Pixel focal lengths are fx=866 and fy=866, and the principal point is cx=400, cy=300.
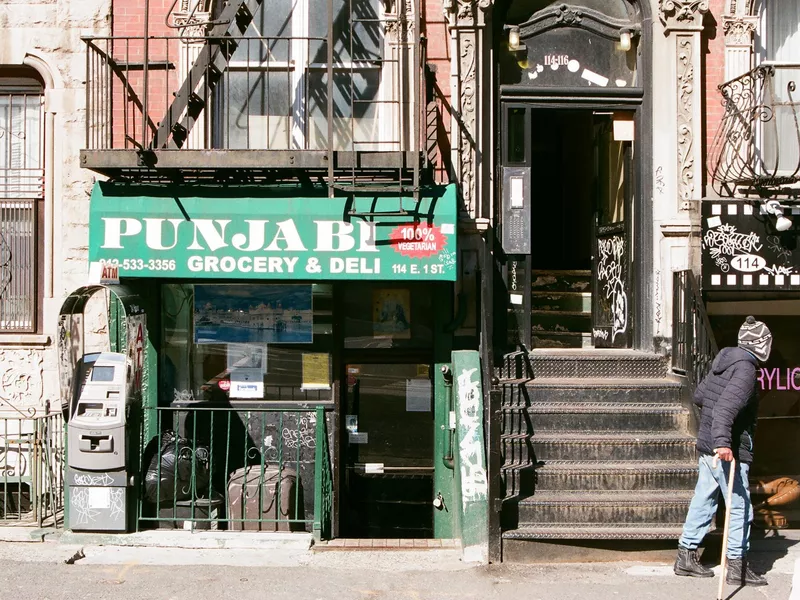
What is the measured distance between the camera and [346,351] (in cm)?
869

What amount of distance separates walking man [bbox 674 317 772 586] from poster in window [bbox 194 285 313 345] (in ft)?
12.8

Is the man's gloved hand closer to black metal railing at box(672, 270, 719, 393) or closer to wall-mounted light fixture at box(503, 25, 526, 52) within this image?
black metal railing at box(672, 270, 719, 393)

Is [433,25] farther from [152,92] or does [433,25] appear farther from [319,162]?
[152,92]

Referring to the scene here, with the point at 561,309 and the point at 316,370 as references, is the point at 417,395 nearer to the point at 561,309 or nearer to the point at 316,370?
the point at 316,370

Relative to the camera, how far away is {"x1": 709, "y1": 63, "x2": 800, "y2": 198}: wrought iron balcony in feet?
26.9

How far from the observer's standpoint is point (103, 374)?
741 centimetres

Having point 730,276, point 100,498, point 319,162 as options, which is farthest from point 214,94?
point 730,276

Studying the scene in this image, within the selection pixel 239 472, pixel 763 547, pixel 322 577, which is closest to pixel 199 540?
pixel 239 472

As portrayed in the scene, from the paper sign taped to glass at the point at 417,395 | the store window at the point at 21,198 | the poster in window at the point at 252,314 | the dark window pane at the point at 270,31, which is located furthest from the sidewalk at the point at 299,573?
the dark window pane at the point at 270,31

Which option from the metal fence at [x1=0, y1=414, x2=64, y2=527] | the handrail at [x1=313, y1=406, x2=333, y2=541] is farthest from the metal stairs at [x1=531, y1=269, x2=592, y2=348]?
the metal fence at [x1=0, y1=414, x2=64, y2=527]

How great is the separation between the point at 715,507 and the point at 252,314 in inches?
182

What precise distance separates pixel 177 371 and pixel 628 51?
18.3 feet

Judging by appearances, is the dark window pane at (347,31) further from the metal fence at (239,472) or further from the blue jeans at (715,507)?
the blue jeans at (715,507)

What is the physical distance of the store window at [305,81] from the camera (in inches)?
343
